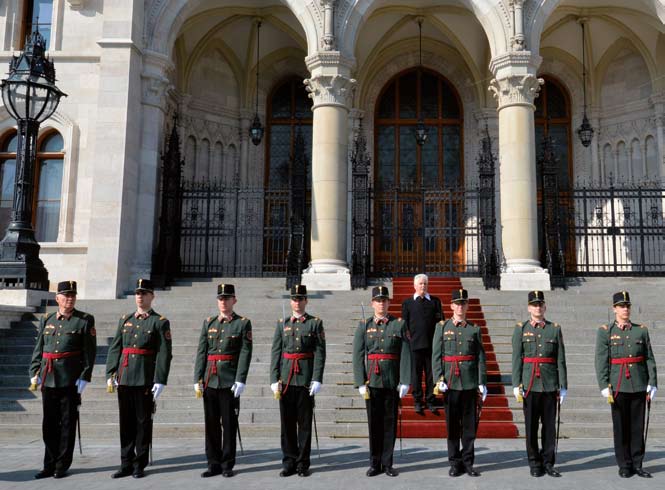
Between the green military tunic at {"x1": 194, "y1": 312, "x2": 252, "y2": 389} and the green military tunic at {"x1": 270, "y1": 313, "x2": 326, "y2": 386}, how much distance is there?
0.30 m

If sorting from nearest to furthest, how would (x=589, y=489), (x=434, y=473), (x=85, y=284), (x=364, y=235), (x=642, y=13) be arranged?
(x=589, y=489)
(x=434, y=473)
(x=85, y=284)
(x=364, y=235)
(x=642, y=13)

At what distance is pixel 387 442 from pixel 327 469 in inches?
25.4

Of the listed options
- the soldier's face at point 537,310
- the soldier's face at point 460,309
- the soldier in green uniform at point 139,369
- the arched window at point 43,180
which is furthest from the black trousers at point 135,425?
the arched window at point 43,180

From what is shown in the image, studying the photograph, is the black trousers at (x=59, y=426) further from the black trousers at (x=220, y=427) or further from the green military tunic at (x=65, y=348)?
the black trousers at (x=220, y=427)

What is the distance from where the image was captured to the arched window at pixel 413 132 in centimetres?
2028

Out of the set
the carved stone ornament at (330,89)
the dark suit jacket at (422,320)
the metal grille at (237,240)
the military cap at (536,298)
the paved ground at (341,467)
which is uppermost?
the carved stone ornament at (330,89)

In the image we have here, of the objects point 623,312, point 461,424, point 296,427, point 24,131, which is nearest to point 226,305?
point 296,427

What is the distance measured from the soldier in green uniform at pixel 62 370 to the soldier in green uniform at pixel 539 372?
428 cm

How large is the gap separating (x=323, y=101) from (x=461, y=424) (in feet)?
32.9

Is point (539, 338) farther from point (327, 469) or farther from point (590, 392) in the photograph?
point (590, 392)

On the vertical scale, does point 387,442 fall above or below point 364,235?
below

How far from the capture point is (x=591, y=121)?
19.9 meters

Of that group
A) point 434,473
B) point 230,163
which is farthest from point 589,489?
point 230,163

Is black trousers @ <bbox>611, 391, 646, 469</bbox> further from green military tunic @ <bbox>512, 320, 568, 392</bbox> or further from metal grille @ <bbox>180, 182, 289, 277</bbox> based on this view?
metal grille @ <bbox>180, 182, 289, 277</bbox>
